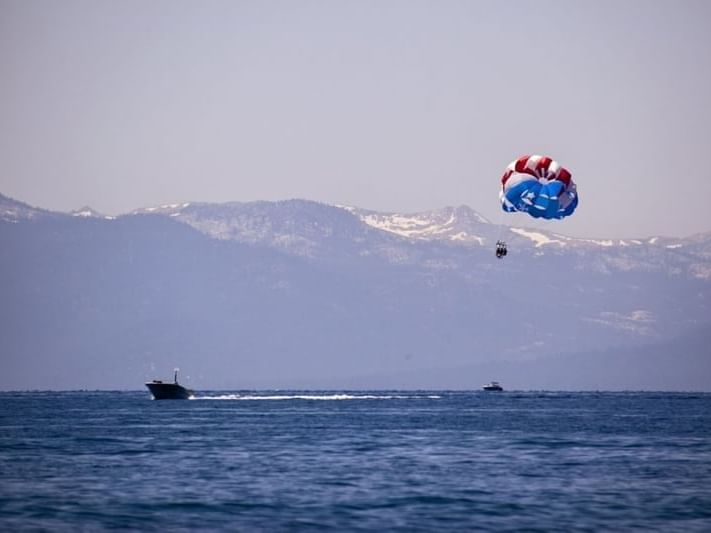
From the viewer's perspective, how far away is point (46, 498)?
66562mm

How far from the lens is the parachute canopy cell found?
358 feet

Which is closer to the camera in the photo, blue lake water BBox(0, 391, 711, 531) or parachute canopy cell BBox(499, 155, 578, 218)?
blue lake water BBox(0, 391, 711, 531)

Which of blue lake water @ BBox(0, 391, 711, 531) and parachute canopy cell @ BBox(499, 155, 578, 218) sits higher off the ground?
parachute canopy cell @ BBox(499, 155, 578, 218)

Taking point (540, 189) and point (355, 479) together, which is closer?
point (355, 479)

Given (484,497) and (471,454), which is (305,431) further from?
(484,497)

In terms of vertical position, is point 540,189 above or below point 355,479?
above

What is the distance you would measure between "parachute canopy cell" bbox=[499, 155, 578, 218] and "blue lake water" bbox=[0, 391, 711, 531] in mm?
18944

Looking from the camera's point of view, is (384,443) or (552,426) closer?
(384,443)

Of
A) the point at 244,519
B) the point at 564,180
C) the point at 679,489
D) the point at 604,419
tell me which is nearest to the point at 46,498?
the point at 244,519

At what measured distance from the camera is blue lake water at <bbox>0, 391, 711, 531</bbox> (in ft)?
197

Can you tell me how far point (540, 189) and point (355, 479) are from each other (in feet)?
Result: 136

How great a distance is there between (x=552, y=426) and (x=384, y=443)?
3562cm

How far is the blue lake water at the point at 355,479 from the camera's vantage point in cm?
6006

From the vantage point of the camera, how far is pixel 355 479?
248ft
